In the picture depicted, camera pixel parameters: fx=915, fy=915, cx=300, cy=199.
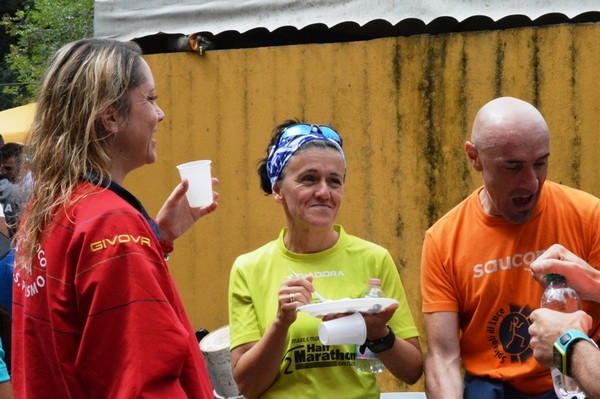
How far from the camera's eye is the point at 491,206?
4375mm

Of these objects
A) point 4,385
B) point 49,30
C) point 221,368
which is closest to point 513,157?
point 4,385

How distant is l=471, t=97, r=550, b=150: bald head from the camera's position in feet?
13.6

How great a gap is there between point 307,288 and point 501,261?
101 cm

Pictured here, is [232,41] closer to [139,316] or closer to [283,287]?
[283,287]

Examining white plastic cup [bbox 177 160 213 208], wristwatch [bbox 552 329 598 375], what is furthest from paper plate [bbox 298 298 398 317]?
wristwatch [bbox 552 329 598 375]

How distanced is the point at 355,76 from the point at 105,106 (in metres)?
5.09

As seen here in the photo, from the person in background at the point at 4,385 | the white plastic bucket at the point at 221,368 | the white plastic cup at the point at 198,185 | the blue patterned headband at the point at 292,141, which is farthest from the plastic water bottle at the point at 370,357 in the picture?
the white plastic bucket at the point at 221,368

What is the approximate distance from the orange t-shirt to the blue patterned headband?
2.38 feet

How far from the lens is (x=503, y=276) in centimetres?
421

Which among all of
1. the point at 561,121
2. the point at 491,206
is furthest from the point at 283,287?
the point at 561,121

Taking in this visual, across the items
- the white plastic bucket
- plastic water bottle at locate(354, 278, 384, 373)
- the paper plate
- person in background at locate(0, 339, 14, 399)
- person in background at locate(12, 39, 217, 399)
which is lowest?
the white plastic bucket

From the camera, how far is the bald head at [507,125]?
4141 millimetres

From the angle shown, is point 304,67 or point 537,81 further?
point 304,67

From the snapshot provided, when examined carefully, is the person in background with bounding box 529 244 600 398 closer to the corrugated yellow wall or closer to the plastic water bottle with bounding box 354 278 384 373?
the plastic water bottle with bounding box 354 278 384 373
